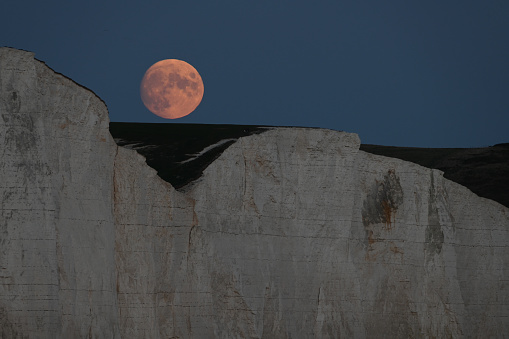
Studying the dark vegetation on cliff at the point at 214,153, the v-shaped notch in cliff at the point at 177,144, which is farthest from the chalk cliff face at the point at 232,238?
the dark vegetation on cliff at the point at 214,153

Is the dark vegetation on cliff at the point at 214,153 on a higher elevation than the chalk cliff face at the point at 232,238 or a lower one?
higher

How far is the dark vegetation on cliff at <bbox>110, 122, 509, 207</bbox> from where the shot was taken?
35294 mm

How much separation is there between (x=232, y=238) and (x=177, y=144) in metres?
14.0

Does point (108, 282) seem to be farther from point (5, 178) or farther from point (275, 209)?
point (275, 209)

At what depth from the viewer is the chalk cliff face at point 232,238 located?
2422cm

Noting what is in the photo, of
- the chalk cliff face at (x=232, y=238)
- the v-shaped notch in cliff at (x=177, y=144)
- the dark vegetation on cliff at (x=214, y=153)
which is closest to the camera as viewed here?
the chalk cliff face at (x=232, y=238)

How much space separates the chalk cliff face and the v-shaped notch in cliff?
7.04 feet

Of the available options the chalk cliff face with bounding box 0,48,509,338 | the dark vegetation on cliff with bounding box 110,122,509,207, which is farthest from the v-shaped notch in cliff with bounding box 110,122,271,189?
the chalk cliff face with bounding box 0,48,509,338

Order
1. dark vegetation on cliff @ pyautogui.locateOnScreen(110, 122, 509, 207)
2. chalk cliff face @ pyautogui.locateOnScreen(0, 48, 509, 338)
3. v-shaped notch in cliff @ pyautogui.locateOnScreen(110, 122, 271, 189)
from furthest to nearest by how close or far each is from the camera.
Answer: dark vegetation on cliff @ pyautogui.locateOnScreen(110, 122, 509, 207), v-shaped notch in cliff @ pyautogui.locateOnScreen(110, 122, 271, 189), chalk cliff face @ pyautogui.locateOnScreen(0, 48, 509, 338)

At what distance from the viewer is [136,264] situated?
27609 millimetres

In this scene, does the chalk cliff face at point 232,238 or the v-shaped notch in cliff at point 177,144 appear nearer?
the chalk cliff face at point 232,238

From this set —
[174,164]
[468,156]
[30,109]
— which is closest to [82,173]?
[30,109]

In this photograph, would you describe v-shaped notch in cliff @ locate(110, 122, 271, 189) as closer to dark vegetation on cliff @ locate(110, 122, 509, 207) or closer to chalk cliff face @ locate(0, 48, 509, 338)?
dark vegetation on cliff @ locate(110, 122, 509, 207)

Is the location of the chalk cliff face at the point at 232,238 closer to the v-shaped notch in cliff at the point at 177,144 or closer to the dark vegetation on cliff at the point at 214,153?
the v-shaped notch in cliff at the point at 177,144
